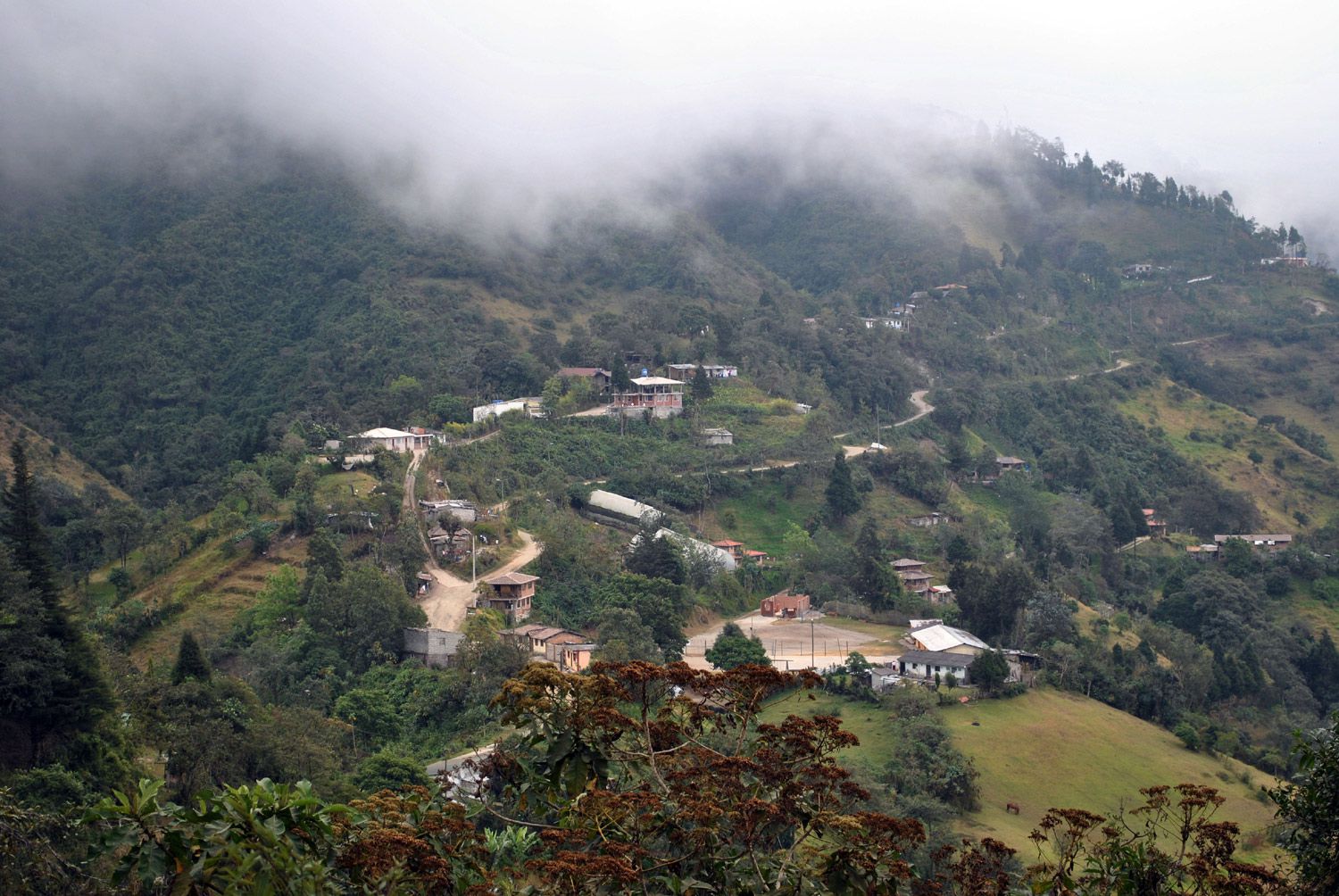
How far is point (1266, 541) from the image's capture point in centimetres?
4197

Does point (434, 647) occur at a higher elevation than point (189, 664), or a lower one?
lower

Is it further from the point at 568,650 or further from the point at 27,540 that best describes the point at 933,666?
the point at 27,540

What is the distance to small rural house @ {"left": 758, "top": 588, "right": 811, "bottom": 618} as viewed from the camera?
103 ft

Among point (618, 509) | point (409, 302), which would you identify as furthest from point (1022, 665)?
point (409, 302)

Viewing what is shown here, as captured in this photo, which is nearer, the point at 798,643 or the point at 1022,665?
the point at 1022,665

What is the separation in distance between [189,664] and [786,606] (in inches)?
623

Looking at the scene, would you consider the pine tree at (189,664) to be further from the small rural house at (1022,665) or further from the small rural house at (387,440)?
the small rural house at (1022,665)

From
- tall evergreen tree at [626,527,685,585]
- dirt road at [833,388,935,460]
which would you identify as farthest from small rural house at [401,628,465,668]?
dirt road at [833,388,935,460]

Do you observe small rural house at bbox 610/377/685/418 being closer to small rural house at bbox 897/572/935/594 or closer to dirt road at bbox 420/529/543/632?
dirt road at bbox 420/529/543/632

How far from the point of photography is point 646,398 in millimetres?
41562

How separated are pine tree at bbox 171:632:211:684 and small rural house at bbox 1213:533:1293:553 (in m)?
34.0

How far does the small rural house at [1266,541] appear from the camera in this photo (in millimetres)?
41250

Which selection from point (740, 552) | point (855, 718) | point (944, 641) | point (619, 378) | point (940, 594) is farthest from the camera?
point (619, 378)

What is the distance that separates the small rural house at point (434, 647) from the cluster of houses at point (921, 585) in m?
13.5
